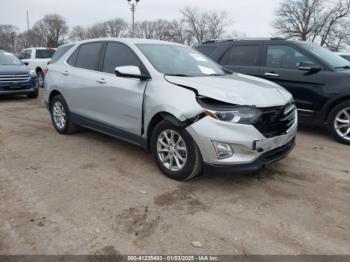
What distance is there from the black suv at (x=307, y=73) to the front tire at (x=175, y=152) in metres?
3.11

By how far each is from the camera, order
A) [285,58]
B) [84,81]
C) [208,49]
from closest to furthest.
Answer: [84,81] < [285,58] < [208,49]

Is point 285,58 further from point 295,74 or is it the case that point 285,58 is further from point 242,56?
point 242,56

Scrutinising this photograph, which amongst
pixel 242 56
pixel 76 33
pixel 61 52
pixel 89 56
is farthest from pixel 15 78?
pixel 76 33

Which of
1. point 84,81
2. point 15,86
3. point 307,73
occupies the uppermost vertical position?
point 307,73

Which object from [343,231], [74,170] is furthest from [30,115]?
[343,231]

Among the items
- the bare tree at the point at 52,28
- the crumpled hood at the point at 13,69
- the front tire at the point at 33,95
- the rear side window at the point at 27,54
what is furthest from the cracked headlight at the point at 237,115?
the bare tree at the point at 52,28

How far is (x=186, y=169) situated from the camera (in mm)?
3906

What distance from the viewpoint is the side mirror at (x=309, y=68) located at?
584 cm

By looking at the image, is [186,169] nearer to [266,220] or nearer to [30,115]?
[266,220]

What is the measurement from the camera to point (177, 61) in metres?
4.73

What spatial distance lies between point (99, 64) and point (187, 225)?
3059mm

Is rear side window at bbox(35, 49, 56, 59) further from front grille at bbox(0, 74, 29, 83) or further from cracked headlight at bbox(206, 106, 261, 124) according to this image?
cracked headlight at bbox(206, 106, 261, 124)

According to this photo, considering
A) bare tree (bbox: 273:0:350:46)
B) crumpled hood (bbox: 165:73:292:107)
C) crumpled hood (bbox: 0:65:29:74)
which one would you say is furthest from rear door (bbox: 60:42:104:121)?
bare tree (bbox: 273:0:350:46)

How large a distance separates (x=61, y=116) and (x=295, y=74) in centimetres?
430
